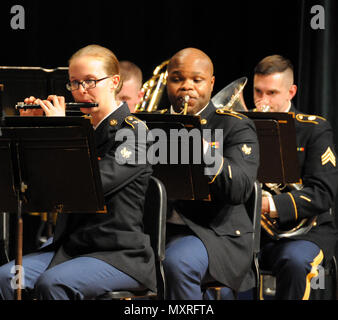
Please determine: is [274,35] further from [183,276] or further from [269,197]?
[183,276]

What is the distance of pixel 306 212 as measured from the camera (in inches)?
141

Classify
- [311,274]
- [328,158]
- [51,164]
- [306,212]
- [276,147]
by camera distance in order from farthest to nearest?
[328,158]
[306,212]
[311,274]
[276,147]
[51,164]

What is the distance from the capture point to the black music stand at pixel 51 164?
2.36 m

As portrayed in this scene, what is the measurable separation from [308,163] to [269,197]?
322 mm

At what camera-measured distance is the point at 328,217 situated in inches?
147

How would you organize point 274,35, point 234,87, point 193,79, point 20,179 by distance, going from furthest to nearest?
point 274,35 → point 234,87 → point 193,79 → point 20,179

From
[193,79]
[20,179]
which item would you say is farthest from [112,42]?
[20,179]

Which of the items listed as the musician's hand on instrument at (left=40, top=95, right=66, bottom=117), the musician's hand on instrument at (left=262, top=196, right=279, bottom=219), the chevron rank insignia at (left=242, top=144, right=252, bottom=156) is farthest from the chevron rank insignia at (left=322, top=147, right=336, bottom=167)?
the musician's hand on instrument at (left=40, top=95, right=66, bottom=117)

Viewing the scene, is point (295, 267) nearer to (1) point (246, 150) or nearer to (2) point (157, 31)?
(1) point (246, 150)

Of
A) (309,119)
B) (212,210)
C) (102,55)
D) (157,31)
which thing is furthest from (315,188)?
(157,31)

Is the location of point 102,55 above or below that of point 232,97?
above

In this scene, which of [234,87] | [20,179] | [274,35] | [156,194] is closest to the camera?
[20,179]

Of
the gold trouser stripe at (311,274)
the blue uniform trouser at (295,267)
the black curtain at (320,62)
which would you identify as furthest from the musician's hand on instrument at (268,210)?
the black curtain at (320,62)

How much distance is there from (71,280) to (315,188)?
166cm
